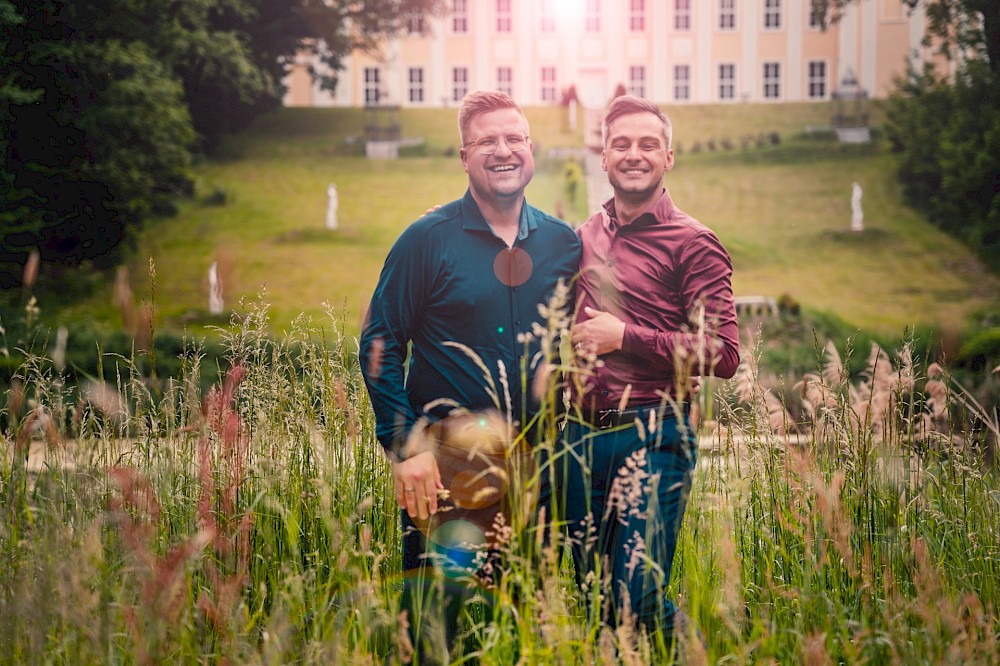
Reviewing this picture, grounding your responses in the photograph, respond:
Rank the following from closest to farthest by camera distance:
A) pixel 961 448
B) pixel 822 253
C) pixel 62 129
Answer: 1. pixel 961 448
2. pixel 62 129
3. pixel 822 253

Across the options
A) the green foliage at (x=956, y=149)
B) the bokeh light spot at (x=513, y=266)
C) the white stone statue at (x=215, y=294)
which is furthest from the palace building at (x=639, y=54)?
the bokeh light spot at (x=513, y=266)

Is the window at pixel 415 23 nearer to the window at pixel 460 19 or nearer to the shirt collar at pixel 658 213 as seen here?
the window at pixel 460 19

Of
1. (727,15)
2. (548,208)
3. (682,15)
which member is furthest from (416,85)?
(548,208)

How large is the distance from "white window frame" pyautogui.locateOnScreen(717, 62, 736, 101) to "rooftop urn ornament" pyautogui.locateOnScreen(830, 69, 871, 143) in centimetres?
298

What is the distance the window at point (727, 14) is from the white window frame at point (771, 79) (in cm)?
149

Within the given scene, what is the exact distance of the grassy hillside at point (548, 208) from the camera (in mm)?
16203

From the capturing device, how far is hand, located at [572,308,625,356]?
281 cm

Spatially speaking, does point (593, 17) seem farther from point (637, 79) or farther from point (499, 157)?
point (499, 157)

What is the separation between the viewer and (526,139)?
303 cm

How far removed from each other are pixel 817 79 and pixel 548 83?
791 cm

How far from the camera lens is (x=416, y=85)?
28047 millimetres

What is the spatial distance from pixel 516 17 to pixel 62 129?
15.9 m

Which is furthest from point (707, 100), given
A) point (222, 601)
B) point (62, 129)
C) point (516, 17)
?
point (222, 601)

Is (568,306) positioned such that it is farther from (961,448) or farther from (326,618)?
(961,448)
